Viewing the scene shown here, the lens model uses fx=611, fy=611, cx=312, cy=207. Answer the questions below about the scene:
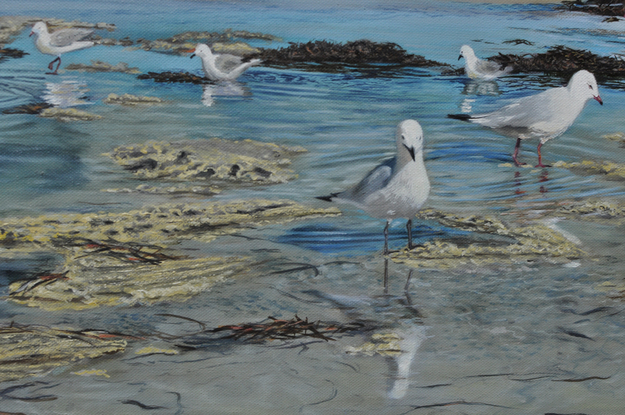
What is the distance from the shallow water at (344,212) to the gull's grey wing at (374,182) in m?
0.12

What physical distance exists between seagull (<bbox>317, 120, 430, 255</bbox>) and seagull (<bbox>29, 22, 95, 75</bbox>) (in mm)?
1811

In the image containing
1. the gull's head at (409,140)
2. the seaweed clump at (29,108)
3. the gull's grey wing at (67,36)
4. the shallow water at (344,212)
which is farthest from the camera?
the gull's grey wing at (67,36)

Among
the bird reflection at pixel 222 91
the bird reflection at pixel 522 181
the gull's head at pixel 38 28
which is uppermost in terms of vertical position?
the gull's head at pixel 38 28

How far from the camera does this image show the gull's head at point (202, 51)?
301 cm

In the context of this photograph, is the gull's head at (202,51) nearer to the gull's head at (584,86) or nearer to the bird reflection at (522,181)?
the bird reflection at (522,181)

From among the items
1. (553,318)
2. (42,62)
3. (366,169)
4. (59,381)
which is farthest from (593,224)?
(42,62)

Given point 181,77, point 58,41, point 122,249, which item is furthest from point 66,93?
point 122,249

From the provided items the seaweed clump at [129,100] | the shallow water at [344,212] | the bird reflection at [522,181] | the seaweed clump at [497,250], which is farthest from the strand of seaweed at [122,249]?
the bird reflection at [522,181]

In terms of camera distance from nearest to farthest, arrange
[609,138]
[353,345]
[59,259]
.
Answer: [353,345] < [59,259] < [609,138]

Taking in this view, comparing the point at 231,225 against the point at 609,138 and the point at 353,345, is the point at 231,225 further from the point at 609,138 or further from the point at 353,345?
the point at 609,138

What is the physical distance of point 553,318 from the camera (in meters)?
1.62

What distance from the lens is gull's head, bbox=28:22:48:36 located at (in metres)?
3.00

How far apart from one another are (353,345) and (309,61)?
6.01 ft

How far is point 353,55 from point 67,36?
54.5 inches
